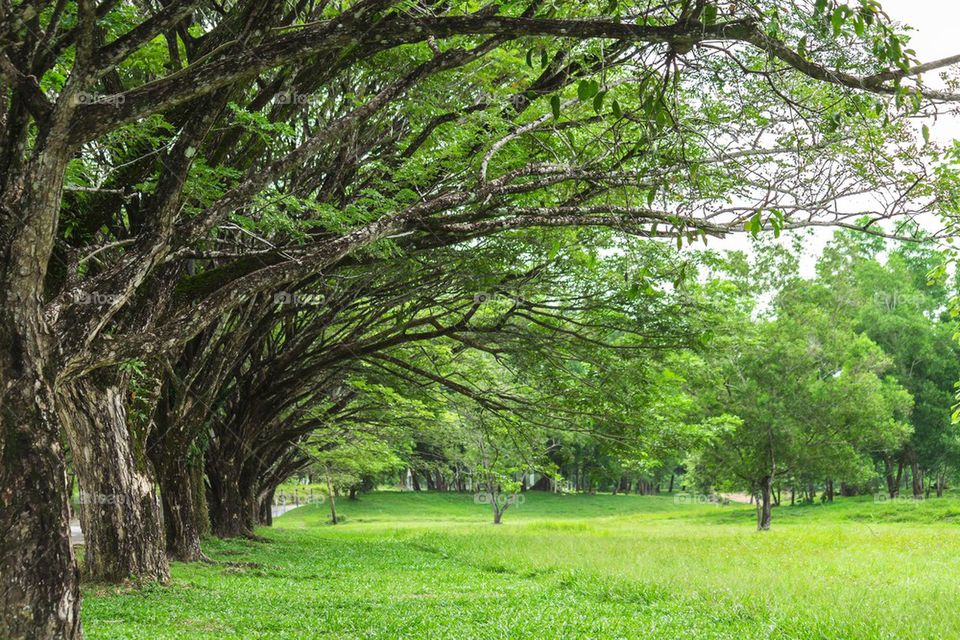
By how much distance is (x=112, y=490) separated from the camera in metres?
9.84

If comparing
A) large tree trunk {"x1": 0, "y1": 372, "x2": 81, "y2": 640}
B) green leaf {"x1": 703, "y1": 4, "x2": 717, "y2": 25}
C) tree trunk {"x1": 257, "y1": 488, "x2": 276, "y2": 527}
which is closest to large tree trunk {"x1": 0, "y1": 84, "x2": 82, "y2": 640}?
large tree trunk {"x1": 0, "y1": 372, "x2": 81, "y2": 640}

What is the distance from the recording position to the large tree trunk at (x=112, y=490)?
31.1ft

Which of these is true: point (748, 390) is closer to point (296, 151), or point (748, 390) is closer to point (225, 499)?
point (225, 499)

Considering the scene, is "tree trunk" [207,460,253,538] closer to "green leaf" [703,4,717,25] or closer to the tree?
the tree

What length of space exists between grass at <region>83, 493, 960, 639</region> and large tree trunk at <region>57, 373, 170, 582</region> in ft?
1.54

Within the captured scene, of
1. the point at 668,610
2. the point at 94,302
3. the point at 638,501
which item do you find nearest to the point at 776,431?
the point at 668,610

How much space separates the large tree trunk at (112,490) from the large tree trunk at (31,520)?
180 inches

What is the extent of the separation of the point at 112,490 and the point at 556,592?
652 cm

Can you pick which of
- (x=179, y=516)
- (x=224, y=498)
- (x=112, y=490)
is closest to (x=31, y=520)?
(x=112, y=490)

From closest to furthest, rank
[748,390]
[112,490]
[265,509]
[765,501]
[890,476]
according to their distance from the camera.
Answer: [112,490], [748,390], [765,501], [265,509], [890,476]

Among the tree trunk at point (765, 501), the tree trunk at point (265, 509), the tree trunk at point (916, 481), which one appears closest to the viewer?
the tree trunk at point (765, 501)

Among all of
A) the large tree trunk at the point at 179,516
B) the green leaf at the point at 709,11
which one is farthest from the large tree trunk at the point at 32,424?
the large tree trunk at the point at 179,516

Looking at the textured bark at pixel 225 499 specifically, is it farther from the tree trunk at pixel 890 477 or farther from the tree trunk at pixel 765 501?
the tree trunk at pixel 890 477

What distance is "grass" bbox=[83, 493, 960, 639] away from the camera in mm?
8156
